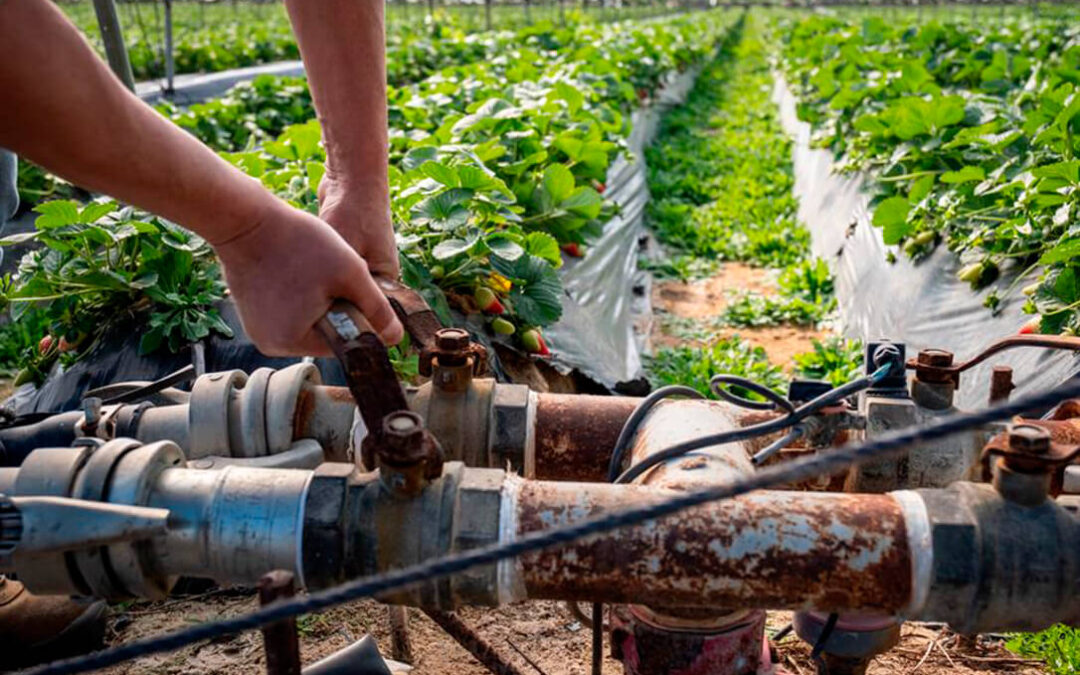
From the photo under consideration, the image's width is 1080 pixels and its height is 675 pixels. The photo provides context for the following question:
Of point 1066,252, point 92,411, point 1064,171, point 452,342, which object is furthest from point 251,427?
point 1064,171

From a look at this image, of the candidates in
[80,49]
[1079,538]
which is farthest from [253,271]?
[1079,538]

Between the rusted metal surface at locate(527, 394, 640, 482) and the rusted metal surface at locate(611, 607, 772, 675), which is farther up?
the rusted metal surface at locate(527, 394, 640, 482)

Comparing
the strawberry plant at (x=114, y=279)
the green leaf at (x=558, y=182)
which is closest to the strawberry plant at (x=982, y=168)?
the green leaf at (x=558, y=182)

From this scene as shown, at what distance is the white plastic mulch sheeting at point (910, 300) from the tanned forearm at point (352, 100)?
1.86m

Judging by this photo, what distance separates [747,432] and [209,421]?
86 cm

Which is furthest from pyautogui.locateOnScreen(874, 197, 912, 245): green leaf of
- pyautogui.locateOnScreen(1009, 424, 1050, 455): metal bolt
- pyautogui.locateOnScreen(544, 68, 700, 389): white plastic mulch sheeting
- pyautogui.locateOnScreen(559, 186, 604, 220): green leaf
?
pyautogui.locateOnScreen(1009, 424, 1050, 455): metal bolt

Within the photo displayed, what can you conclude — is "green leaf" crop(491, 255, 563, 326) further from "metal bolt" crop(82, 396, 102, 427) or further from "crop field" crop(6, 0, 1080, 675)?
"metal bolt" crop(82, 396, 102, 427)

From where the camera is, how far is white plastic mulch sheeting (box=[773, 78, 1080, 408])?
9.34ft

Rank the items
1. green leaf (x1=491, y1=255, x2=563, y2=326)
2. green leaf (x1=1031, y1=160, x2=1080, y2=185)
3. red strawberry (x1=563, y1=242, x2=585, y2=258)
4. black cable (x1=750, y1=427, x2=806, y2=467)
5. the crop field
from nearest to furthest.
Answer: black cable (x1=750, y1=427, x2=806, y2=467), the crop field, green leaf (x1=1031, y1=160, x2=1080, y2=185), green leaf (x1=491, y1=255, x2=563, y2=326), red strawberry (x1=563, y1=242, x2=585, y2=258)

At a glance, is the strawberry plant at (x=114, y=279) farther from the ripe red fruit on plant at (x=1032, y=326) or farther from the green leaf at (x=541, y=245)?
the ripe red fruit on plant at (x=1032, y=326)

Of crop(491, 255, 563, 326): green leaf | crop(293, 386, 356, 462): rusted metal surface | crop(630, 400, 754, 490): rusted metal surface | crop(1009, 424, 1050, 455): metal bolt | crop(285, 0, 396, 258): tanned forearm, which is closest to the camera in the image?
crop(1009, 424, 1050, 455): metal bolt

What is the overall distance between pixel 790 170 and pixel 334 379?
19.5 feet

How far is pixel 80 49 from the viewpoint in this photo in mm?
1119

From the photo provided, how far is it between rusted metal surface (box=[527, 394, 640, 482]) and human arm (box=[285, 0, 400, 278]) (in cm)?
45
